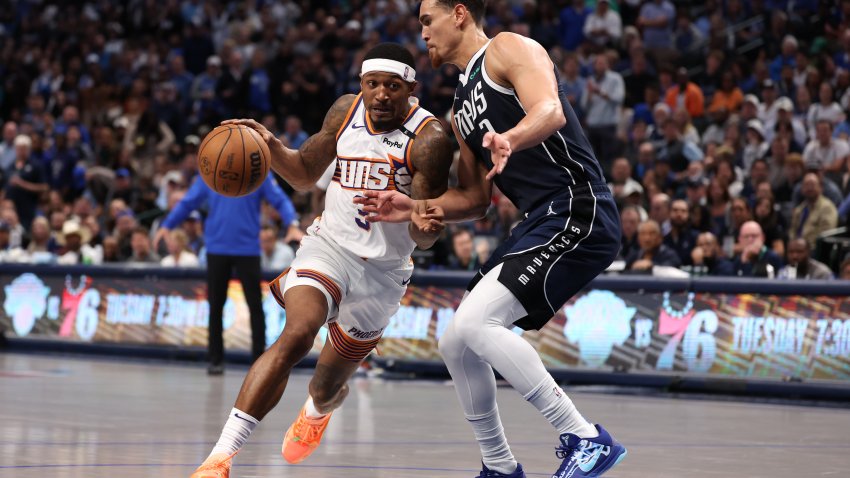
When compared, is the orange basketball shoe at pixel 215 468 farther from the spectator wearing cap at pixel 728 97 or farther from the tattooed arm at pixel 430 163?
the spectator wearing cap at pixel 728 97

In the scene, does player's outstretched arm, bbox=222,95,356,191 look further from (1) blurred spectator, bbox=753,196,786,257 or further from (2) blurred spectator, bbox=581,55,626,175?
(2) blurred spectator, bbox=581,55,626,175

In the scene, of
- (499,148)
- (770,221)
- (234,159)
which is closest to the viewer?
(499,148)

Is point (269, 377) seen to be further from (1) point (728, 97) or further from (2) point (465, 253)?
(1) point (728, 97)

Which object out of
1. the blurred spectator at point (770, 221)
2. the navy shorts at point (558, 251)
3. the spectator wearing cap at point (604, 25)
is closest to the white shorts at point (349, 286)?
the navy shorts at point (558, 251)

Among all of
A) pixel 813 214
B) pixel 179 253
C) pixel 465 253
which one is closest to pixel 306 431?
pixel 465 253

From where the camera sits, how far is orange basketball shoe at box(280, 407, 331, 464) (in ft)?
22.5

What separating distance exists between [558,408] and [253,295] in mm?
7400

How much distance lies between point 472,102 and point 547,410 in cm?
148

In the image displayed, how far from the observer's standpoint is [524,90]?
565 cm

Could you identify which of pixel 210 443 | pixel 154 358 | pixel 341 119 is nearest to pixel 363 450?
pixel 210 443

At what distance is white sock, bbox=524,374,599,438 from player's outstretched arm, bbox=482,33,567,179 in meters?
1.03

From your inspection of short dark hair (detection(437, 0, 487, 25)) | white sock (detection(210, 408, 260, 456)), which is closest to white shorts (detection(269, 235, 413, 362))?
white sock (detection(210, 408, 260, 456))

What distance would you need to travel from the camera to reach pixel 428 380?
13227mm

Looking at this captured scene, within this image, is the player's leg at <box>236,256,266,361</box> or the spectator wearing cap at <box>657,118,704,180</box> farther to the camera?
the spectator wearing cap at <box>657,118,704,180</box>
